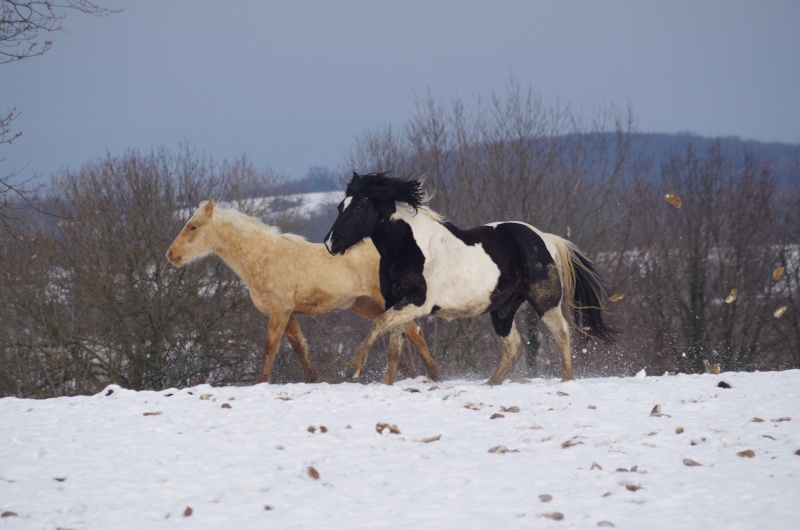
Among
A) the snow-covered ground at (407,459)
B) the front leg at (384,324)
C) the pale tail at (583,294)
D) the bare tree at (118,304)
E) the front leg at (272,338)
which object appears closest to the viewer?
the snow-covered ground at (407,459)

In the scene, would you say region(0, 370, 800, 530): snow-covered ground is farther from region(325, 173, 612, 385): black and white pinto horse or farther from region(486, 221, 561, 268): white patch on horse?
region(486, 221, 561, 268): white patch on horse

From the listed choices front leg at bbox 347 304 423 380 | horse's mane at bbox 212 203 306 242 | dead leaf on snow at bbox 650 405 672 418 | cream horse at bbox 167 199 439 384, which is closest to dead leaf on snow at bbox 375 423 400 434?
front leg at bbox 347 304 423 380

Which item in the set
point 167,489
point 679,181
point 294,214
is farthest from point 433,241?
point 679,181

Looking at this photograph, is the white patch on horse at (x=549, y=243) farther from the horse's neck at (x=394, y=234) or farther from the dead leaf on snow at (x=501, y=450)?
the dead leaf on snow at (x=501, y=450)

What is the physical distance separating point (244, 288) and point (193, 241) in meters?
12.4

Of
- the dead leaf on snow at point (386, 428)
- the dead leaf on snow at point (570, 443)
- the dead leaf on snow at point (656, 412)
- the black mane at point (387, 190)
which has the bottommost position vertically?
the dead leaf on snow at point (656, 412)

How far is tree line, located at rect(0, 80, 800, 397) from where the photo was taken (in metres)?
21.2

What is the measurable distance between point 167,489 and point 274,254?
5.55 meters

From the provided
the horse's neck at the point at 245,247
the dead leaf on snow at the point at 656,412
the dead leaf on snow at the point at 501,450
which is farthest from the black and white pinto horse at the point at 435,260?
the dead leaf on snow at the point at 501,450

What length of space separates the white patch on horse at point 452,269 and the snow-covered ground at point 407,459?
120 centimetres

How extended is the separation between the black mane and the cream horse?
1.58 meters

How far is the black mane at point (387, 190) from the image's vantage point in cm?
866

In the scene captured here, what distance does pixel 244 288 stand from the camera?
22.7 m

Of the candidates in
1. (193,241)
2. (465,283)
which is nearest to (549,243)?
(465,283)
